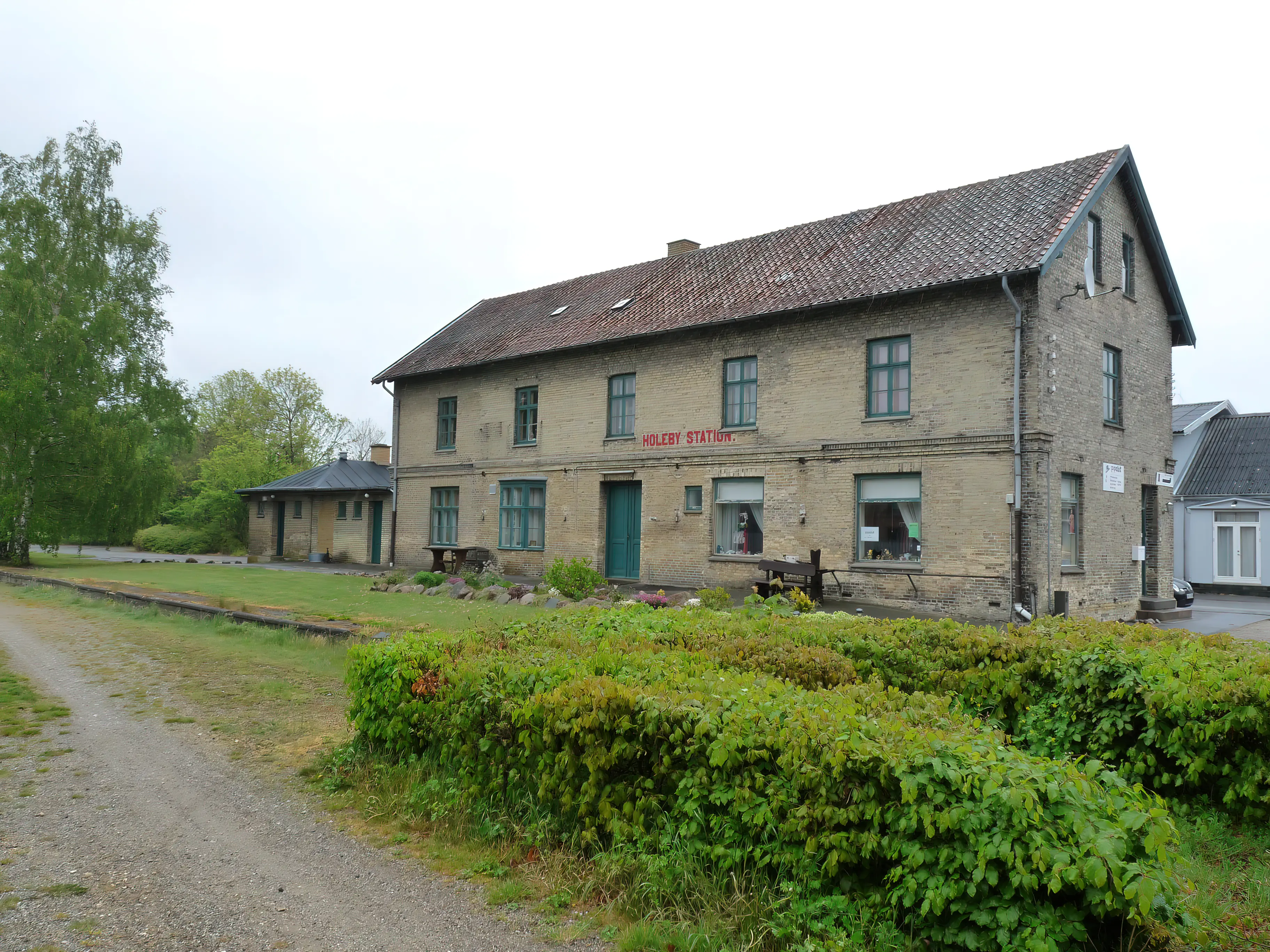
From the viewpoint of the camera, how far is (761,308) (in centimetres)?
2048

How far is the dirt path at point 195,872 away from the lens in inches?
158

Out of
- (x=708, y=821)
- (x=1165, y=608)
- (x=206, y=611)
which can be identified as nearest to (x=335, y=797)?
(x=708, y=821)

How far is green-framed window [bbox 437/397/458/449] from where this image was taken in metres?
28.8

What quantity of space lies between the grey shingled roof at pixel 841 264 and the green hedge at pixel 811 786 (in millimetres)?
14154

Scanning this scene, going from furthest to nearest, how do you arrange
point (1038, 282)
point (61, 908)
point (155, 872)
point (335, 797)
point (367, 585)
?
point (367, 585) → point (1038, 282) → point (335, 797) → point (155, 872) → point (61, 908)

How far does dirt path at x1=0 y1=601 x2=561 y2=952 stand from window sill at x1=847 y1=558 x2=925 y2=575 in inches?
559

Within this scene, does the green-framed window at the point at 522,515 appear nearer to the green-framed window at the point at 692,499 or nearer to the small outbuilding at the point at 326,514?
the green-framed window at the point at 692,499

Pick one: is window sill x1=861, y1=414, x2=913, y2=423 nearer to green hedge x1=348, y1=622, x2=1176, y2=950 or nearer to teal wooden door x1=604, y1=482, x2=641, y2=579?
teal wooden door x1=604, y1=482, x2=641, y2=579

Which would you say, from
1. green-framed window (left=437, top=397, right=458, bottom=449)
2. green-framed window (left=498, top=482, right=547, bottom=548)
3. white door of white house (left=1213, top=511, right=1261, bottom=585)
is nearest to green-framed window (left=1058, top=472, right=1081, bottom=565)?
green-framed window (left=498, top=482, right=547, bottom=548)

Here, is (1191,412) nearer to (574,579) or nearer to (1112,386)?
(1112,386)

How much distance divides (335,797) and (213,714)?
2.97m

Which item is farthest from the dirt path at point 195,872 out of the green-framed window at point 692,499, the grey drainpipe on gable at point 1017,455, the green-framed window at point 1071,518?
the green-framed window at point 1071,518

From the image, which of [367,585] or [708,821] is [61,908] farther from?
[367,585]

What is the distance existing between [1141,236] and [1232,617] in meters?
9.08
